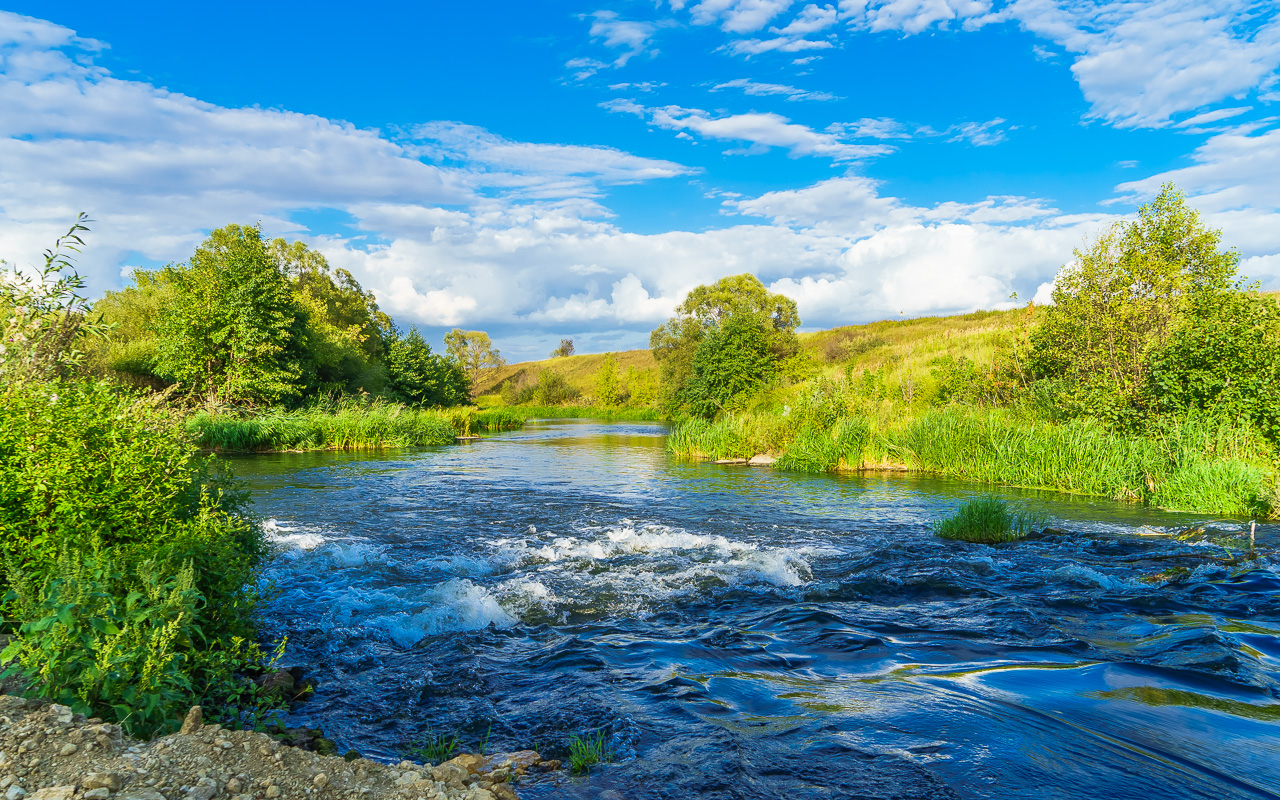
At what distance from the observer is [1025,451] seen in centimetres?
1616

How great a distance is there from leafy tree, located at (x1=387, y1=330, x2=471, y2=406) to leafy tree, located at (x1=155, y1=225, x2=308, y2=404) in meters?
11.4

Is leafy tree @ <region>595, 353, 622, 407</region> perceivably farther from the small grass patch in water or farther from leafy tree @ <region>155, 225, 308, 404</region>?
the small grass patch in water

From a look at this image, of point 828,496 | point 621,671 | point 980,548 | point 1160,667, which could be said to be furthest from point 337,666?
point 828,496

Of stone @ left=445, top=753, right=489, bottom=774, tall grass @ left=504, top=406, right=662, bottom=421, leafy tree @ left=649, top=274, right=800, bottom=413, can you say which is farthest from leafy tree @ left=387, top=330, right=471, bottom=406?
stone @ left=445, top=753, right=489, bottom=774

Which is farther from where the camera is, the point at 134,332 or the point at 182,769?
the point at 134,332

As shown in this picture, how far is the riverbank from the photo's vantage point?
12008 mm

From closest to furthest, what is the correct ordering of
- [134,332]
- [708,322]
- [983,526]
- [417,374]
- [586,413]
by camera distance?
[983,526] < [134,332] < [417,374] < [708,322] < [586,413]

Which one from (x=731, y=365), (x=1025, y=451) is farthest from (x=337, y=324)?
(x=1025, y=451)

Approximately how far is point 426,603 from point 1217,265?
67.5 ft

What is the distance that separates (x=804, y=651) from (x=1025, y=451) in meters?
12.9

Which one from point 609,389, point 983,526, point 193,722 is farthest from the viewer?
point 609,389

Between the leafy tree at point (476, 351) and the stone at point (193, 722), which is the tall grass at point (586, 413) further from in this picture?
the stone at point (193, 722)

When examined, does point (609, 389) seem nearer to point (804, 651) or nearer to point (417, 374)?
point (417, 374)

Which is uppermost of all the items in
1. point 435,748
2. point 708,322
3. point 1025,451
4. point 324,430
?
point 708,322
